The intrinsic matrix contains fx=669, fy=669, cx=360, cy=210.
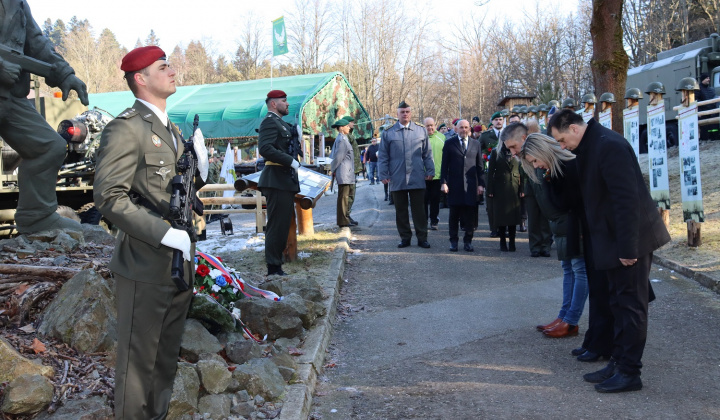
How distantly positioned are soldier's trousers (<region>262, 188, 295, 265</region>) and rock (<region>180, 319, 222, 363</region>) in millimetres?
3045

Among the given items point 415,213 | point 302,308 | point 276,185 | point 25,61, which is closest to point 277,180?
point 276,185

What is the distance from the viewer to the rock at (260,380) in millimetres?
4379

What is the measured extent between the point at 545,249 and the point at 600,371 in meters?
5.13

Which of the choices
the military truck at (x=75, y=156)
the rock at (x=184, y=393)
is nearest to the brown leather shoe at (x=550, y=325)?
the rock at (x=184, y=393)

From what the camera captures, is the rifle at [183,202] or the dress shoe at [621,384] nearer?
the rifle at [183,202]

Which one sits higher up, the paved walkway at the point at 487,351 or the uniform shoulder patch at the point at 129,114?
the uniform shoulder patch at the point at 129,114

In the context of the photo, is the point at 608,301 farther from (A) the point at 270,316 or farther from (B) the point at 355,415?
(A) the point at 270,316

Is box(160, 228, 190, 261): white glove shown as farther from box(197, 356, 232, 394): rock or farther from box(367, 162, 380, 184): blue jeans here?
box(367, 162, 380, 184): blue jeans

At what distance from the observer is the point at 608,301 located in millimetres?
5164

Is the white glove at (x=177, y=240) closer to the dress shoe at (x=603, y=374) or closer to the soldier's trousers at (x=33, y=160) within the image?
the dress shoe at (x=603, y=374)

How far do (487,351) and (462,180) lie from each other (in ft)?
17.7

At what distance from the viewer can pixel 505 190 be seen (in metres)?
10.3

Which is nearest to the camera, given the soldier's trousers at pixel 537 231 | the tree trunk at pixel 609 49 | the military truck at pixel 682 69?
the soldier's trousers at pixel 537 231

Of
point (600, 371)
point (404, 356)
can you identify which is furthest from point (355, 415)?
point (600, 371)
